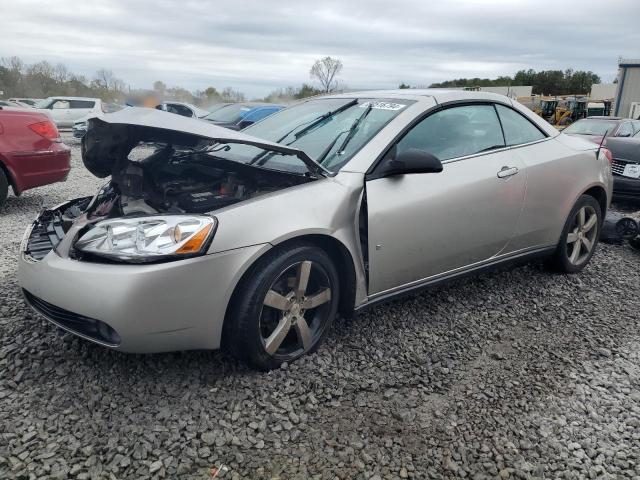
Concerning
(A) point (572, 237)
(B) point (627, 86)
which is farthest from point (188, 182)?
(B) point (627, 86)

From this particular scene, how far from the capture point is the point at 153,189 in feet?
10.0

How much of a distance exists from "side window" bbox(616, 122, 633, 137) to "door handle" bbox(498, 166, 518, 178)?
777cm

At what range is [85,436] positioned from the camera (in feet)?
7.13

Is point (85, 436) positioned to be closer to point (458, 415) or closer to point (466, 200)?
point (458, 415)

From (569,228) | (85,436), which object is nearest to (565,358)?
(569,228)

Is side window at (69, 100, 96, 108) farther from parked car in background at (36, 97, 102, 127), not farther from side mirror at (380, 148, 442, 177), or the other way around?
side mirror at (380, 148, 442, 177)

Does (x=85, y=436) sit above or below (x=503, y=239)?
below

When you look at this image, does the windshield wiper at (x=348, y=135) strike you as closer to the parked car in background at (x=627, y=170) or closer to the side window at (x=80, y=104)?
the parked car in background at (x=627, y=170)

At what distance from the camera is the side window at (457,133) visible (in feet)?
10.4

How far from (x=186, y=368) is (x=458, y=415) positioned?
1.40 metres

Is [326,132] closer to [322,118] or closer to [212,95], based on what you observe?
[322,118]

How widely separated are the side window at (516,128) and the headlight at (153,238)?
2401mm

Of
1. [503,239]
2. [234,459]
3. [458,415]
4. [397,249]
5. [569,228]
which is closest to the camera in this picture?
[234,459]

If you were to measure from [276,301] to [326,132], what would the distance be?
1.25 metres
